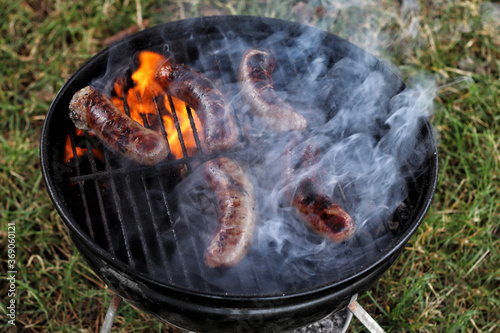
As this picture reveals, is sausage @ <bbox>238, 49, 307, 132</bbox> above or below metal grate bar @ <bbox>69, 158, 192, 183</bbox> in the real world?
above

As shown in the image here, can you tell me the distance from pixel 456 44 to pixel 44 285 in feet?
14.1

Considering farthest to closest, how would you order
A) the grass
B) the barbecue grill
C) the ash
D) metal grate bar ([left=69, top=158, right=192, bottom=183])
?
the grass
the ash
metal grate bar ([left=69, top=158, right=192, bottom=183])
the barbecue grill

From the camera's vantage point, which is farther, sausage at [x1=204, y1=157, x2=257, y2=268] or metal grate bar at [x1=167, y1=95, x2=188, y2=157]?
metal grate bar at [x1=167, y1=95, x2=188, y2=157]

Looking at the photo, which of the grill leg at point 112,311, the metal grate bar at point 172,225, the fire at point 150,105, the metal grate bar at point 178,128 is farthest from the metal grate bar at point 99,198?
the grill leg at point 112,311

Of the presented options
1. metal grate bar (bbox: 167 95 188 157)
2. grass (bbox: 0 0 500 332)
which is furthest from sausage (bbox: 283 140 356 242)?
grass (bbox: 0 0 500 332)

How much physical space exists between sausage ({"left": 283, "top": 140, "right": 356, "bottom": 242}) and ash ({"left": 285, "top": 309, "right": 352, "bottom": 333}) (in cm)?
97

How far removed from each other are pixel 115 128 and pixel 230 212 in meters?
0.79

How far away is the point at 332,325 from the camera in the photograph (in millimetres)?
2789

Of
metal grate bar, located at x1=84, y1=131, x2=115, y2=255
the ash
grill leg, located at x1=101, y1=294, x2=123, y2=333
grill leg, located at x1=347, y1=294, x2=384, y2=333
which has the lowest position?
the ash

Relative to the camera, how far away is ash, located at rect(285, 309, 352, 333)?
276 centimetres

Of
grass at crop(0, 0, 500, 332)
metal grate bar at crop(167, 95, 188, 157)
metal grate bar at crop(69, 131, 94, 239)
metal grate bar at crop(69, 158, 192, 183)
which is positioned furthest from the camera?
grass at crop(0, 0, 500, 332)

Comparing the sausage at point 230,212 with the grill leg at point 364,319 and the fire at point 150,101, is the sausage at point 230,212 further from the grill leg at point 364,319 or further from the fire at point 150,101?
the grill leg at point 364,319

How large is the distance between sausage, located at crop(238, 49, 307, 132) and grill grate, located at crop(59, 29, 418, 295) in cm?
14

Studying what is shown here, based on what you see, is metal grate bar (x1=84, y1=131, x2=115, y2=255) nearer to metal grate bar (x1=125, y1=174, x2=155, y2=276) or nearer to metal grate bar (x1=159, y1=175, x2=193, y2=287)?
metal grate bar (x1=125, y1=174, x2=155, y2=276)
